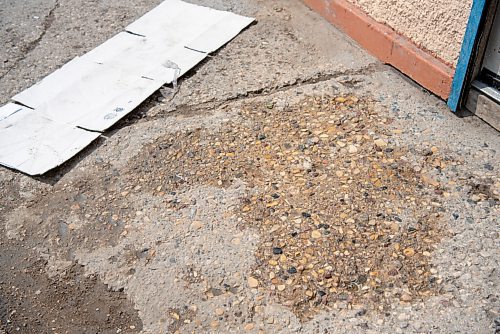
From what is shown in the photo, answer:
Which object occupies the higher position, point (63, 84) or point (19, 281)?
point (63, 84)

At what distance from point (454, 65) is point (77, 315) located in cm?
250

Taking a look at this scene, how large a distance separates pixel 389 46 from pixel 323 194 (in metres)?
1.38

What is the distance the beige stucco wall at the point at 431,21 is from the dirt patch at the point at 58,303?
2.32 metres

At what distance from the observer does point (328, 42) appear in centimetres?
405

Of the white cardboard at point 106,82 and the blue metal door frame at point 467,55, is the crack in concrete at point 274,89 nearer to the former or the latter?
the white cardboard at point 106,82

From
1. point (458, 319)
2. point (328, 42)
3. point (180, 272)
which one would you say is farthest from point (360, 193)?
point (328, 42)

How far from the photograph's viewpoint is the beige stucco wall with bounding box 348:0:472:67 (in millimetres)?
3148

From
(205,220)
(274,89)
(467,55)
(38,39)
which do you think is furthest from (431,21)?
(38,39)

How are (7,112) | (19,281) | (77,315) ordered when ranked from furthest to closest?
(7,112) < (19,281) < (77,315)

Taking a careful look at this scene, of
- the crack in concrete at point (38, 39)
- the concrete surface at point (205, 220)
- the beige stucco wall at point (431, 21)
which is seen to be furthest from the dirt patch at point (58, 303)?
the beige stucco wall at point (431, 21)

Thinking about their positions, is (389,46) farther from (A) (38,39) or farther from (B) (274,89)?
(A) (38,39)

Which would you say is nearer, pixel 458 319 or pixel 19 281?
pixel 458 319

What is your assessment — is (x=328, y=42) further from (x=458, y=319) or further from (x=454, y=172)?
(x=458, y=319)

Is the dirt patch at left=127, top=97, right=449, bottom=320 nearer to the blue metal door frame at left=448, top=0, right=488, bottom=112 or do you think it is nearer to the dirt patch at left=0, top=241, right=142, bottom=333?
the blue metal door frame at left=448, top=0, right=488, bottom=112
